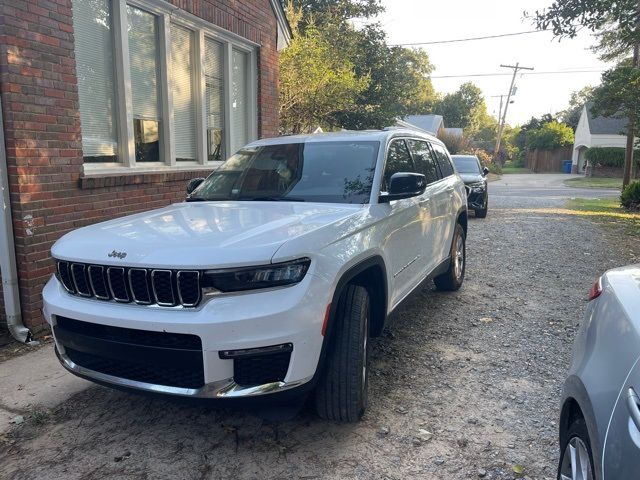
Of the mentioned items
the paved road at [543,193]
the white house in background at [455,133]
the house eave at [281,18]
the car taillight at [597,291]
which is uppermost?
the house eave at [281,18]

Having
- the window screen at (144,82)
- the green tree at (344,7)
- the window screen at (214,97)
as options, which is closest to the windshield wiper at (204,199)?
the window screen at (144,82)

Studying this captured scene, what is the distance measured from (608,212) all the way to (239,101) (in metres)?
11.9

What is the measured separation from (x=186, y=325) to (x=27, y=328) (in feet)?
9.71

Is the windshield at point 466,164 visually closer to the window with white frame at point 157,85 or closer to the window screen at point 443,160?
the window with white frame at point 157,85

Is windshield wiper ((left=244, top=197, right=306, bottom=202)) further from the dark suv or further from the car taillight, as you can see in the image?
the dark suv

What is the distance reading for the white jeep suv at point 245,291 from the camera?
2.62 m

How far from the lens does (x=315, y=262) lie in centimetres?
281

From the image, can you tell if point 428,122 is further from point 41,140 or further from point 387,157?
point 41,140

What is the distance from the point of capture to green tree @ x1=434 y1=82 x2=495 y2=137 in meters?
67.5

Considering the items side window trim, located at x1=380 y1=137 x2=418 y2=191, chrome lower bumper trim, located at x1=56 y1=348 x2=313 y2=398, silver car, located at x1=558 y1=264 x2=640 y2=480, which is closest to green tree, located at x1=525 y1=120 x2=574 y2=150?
side window trim, located at x1=380 y1=137 x2=418 y2=191

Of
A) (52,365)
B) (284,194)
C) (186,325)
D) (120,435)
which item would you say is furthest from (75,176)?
(186,325)

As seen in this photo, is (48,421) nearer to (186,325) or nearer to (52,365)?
(52,365)

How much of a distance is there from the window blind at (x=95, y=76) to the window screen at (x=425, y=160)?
3428 millimetres

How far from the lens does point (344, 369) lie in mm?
3006
